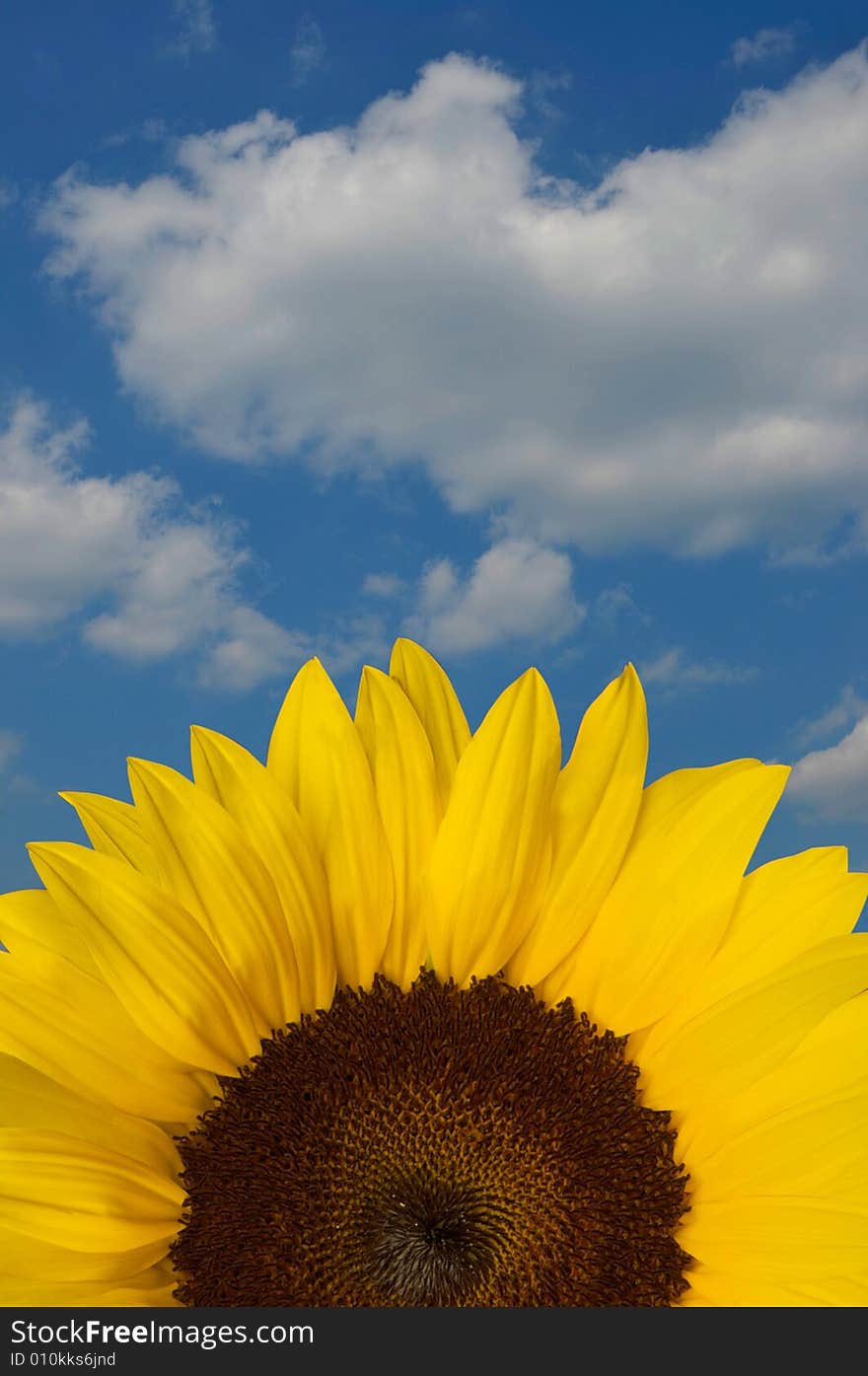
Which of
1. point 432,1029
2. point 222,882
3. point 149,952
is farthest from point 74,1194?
point 432,1029

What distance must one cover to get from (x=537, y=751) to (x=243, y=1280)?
134cm

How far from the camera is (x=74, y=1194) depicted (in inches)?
124

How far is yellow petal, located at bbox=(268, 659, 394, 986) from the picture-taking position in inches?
134

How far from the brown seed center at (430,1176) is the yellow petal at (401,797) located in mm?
209

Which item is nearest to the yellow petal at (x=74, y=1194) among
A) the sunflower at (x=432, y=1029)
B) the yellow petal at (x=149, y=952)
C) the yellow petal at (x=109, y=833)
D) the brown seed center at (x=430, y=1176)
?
the sunflower at (x=432, y=1029)

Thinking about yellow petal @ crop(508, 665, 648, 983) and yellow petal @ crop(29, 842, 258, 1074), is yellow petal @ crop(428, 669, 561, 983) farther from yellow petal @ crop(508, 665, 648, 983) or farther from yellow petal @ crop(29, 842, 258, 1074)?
yellow petal @ crop(29, 842, 258, 1074)

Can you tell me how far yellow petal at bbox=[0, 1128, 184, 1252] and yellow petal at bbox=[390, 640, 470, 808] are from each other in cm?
115

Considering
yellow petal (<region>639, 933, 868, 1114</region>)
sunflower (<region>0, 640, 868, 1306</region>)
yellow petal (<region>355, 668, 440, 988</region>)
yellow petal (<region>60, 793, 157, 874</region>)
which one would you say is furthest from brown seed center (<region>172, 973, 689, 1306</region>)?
yellow petal (<region>60, 793, 157, 874</region>)

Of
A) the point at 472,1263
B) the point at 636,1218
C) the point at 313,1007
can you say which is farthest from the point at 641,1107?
the point at 313,1007

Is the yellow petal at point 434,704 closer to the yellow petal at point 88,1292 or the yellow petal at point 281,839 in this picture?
the yellow petal at point 281,839

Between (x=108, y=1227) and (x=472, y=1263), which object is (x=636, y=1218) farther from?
(x=108, y=1227)

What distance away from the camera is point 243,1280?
3025mm

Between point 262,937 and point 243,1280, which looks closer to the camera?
point 243,1280

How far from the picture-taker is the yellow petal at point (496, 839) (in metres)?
3.31
